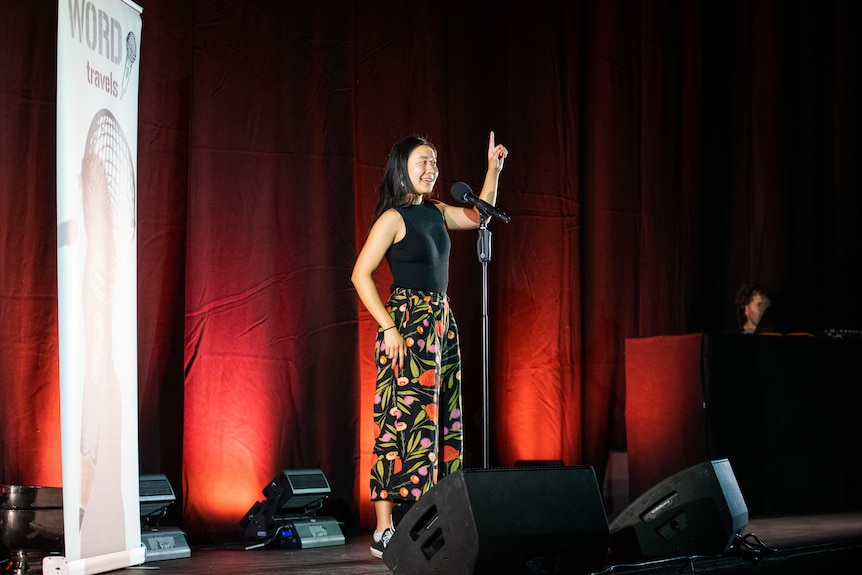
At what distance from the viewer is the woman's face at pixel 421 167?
353 centimetres

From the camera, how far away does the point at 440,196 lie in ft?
15.5

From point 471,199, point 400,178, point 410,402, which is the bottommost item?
point 410,402

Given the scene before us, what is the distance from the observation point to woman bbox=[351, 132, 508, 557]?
344 cm

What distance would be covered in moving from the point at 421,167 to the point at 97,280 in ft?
3.75

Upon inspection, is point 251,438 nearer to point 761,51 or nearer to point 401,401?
point 401,401

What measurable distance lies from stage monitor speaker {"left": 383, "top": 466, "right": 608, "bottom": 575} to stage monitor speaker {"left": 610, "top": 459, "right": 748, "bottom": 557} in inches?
21.3

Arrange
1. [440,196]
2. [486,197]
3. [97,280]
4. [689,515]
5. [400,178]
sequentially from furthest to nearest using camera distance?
[440,196]
[486,197]
[400,178]
[689,515]
[97,280]

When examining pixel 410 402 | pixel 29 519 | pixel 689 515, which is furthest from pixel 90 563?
pixel 689 515

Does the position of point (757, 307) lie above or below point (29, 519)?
above

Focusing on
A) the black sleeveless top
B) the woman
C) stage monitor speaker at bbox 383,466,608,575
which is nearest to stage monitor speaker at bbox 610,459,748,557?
stage monitor speaker at bbox 383,466,608,575

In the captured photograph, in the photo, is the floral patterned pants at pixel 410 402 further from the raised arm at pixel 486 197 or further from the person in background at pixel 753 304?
the person in background at pixel 753 304

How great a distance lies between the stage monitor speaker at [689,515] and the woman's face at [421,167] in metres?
1.26

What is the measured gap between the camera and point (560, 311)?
506 cm

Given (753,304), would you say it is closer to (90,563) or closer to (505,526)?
(505,526)
